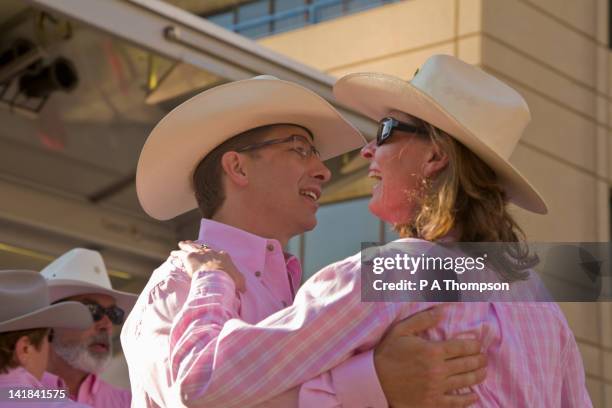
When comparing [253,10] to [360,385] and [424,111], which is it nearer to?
[424,111]

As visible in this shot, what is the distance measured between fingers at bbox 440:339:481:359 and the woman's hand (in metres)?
0.59

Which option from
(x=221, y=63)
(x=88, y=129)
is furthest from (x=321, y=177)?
(x=88, y=129)

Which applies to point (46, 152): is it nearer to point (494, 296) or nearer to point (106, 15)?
point (106, 15)

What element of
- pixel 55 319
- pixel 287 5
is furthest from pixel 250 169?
pixel 287 5

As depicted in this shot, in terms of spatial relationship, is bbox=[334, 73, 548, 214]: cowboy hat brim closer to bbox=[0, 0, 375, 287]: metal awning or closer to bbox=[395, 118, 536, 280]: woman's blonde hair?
bbox=[395, 118, 536, 280]: woman's blonde hair

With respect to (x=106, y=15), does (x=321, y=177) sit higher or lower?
lower

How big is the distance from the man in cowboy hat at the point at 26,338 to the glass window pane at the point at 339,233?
609cm

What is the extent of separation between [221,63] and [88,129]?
3061 mm

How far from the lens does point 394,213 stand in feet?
9.09

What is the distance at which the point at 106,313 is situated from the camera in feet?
20.9

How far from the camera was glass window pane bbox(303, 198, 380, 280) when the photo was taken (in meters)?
11.2

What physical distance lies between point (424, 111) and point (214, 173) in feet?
3.04

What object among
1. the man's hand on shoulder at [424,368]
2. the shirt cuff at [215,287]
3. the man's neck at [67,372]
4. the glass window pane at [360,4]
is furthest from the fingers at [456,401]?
the glass window pane at [360,4]

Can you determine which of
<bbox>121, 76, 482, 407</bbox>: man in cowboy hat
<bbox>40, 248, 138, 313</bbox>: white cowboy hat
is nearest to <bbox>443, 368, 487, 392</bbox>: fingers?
<bbox>121, 76, 482, 407</bbox>: man in cowboy hat
